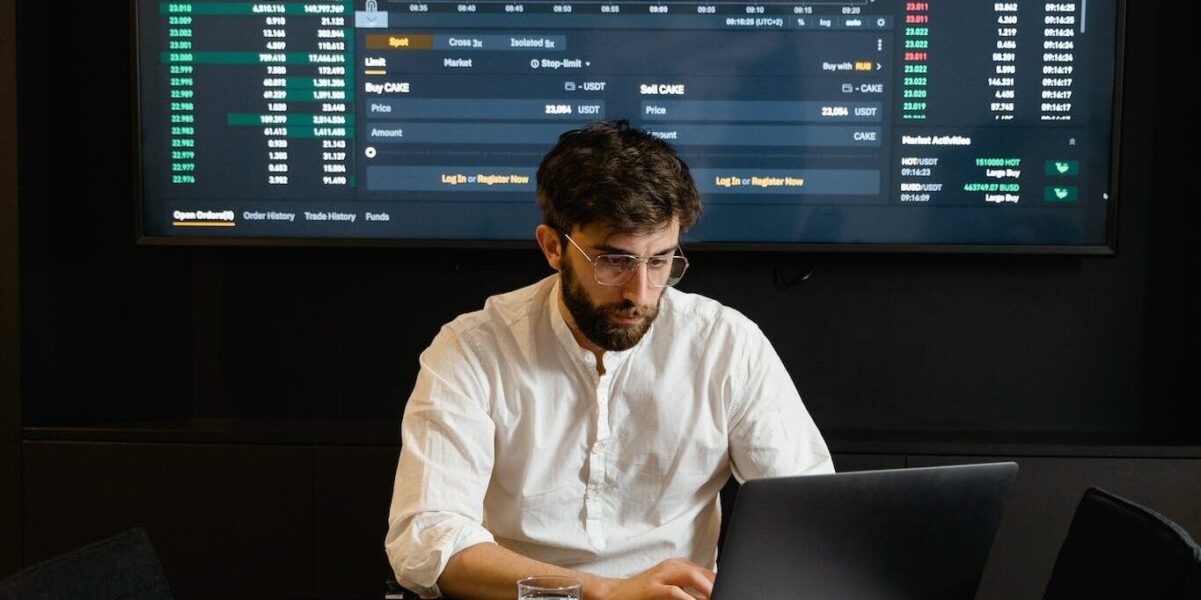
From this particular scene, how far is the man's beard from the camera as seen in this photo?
1.80 meters

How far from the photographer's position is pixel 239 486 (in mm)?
2799

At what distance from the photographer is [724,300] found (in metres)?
3.02

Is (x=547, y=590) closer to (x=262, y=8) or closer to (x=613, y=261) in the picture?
(x=613, y=261)

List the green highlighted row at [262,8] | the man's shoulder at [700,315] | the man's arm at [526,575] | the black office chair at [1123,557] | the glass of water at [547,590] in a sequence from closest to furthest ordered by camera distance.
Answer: the black office chair at [1123,557] < the glass of water at [547,590] < the man's arm at [526,575] < the man's shoulder at [700,315] < the green highlighted row at [262,8]

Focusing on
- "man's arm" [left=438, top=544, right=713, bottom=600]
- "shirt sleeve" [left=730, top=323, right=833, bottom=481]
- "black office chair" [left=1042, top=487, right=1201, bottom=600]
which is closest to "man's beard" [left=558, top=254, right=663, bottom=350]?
"shirt sleeve" [left=730, top=323, right=833, bottom=481]

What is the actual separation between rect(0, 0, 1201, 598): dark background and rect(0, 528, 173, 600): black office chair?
129cm

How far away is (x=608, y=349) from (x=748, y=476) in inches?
12.6

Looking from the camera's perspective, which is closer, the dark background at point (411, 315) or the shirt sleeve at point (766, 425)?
the shirt sleeve at point (766, 425)

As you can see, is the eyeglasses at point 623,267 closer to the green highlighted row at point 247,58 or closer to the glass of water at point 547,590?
the glass of water at point 547,590

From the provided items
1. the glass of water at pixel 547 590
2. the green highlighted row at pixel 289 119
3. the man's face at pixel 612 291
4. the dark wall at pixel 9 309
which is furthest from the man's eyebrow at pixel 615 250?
the dark wall at pixel 9 309

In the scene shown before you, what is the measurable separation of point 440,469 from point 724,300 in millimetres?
1370

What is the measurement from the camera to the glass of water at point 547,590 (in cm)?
135

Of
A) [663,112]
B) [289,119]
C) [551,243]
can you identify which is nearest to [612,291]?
[551,243]

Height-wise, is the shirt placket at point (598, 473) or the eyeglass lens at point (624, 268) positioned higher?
the eyeglass lens at point (624, 268)
